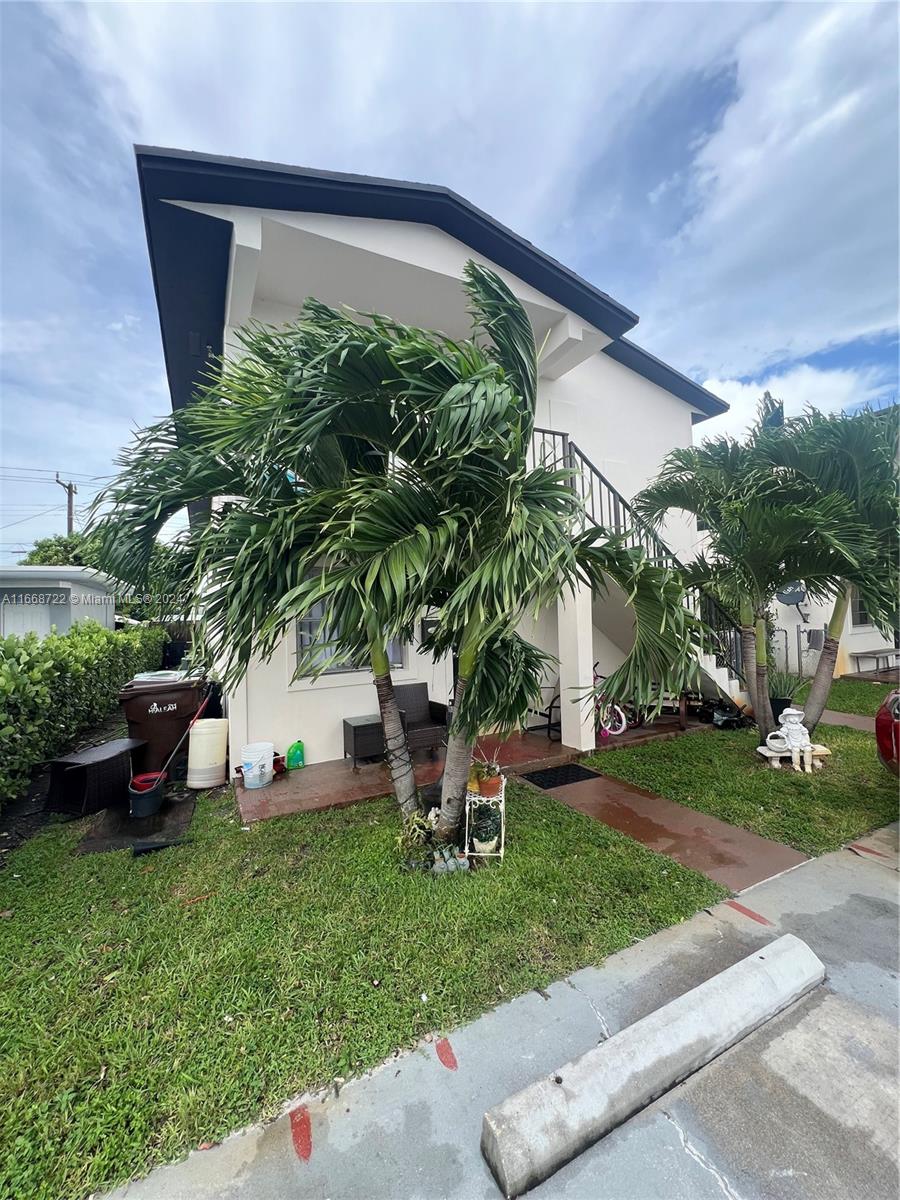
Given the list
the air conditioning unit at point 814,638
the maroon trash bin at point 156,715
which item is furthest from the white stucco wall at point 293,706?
the air conditioning unit at point 814,638

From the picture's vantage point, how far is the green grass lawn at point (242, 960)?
205 cm

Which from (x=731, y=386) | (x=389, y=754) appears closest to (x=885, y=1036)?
(x=389, y=754)

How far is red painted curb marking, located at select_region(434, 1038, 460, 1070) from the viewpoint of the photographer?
2.27 metres

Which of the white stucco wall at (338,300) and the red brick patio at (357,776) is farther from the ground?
the white stucco wall at (338,300)

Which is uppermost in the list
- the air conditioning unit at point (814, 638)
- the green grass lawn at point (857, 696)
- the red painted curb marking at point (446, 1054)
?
the air conditioning unit at point (814, 638)

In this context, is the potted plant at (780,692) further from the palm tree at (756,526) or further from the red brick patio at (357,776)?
the red brick patio at (357,776)

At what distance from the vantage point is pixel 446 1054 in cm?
232

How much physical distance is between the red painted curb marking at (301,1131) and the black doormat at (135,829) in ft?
9.91

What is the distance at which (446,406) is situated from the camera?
2873mm

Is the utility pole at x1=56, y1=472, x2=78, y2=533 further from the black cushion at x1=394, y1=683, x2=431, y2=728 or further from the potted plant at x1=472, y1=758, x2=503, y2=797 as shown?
the potted plant at x1=472, y1=758, x2=503, y2=797

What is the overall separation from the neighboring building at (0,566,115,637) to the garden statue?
13350 millimetres

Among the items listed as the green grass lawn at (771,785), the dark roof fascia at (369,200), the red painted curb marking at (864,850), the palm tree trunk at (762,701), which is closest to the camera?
the red painted curb marking at (864,850)

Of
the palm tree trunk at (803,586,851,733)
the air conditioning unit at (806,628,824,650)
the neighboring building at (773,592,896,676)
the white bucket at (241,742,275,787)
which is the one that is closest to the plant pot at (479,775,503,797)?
the white bucket at (241,742,275,787)

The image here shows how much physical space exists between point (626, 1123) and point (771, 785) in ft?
15.7
